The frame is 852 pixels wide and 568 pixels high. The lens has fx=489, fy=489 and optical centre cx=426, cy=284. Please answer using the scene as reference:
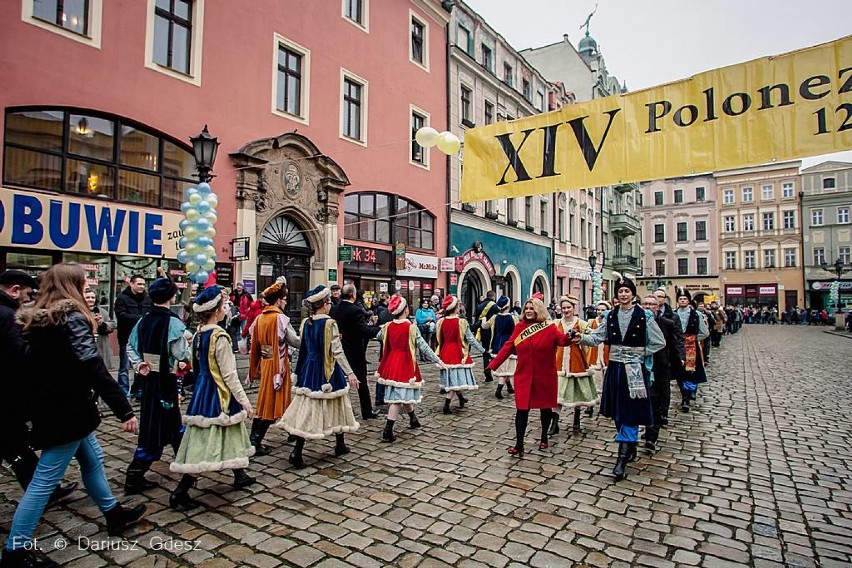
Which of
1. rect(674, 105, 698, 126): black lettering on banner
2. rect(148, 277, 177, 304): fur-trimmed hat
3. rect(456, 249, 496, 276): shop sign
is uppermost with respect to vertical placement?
rect(674, 105, 698, 126): black lettering on banner

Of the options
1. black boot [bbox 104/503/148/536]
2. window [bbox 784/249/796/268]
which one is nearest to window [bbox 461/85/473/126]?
black boot [bbox 104/503/148/536]

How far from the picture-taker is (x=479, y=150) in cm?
791

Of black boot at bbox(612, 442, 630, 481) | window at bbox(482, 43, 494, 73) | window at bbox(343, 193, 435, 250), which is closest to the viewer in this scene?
black boot at bbox(612, 442, 630, 481)

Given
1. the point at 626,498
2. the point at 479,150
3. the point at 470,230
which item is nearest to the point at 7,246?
the point at 479,150

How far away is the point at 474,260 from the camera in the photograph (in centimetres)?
2270

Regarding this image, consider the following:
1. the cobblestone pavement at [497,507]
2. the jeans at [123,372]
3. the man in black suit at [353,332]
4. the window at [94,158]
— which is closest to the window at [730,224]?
the cobblestone pavement at [497,507]

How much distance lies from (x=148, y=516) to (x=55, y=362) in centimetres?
159

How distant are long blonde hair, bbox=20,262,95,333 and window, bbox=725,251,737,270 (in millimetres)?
62574

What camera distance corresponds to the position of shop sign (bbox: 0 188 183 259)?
9227 mm

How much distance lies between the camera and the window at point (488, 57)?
24.6m

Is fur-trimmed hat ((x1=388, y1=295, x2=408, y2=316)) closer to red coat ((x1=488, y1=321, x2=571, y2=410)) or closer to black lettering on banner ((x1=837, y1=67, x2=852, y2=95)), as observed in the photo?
red coat ((x1=488, y1=321, x2=571, y2=410))

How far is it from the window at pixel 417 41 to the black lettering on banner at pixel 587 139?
14569 mm

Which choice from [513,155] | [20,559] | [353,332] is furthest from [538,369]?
[20,559]

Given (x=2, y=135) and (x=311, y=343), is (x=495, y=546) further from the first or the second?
(x=2, y=135)
